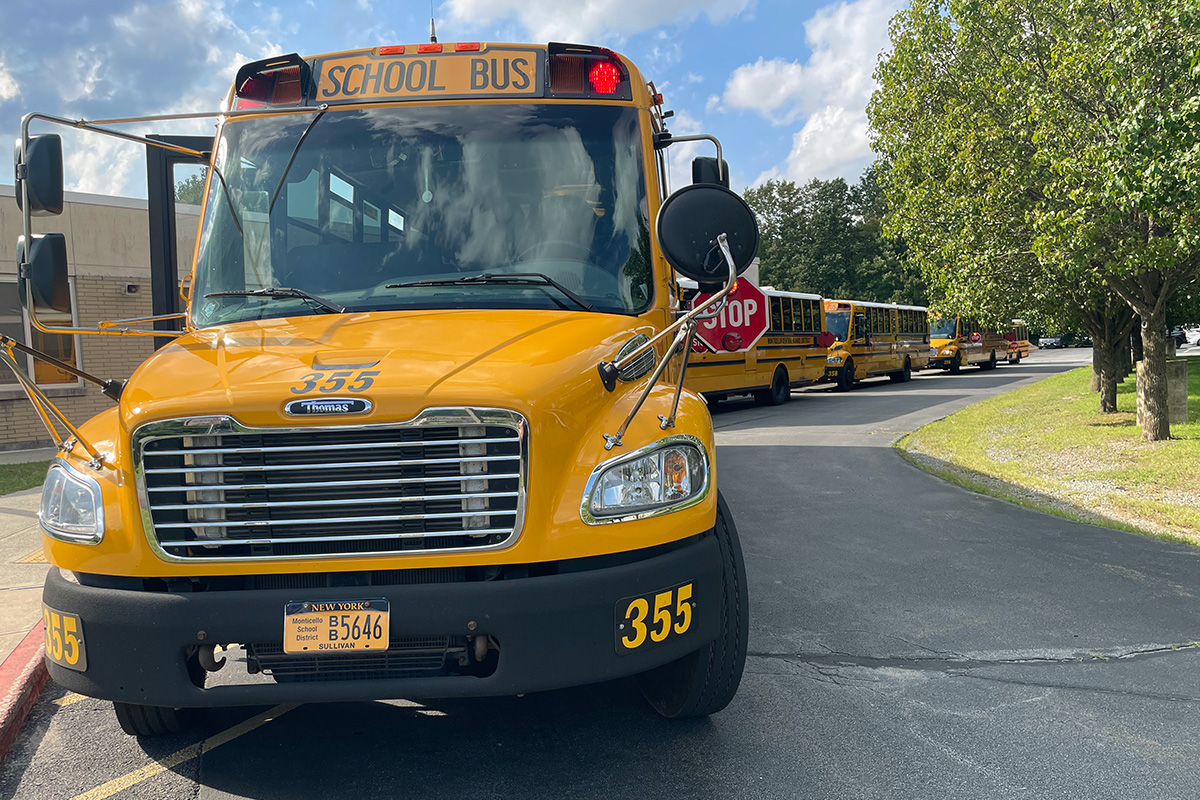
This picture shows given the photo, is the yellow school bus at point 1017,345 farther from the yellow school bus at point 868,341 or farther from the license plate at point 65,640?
the license plate at point 65,640

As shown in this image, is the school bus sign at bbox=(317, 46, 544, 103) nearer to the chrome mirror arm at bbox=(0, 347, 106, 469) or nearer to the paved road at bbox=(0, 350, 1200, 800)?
the chrome mirror arm at bbox=(0, 347, 106, 469)

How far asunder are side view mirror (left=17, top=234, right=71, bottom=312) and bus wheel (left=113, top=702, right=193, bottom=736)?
1696 mm

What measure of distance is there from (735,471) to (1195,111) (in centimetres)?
591

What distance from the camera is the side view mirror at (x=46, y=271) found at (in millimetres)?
4059

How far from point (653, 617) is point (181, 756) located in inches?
79.3

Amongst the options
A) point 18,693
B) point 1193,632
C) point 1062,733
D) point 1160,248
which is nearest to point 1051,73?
point 1160,248

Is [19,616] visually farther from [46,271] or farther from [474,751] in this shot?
[474,751]

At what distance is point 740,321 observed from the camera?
15.1 meters

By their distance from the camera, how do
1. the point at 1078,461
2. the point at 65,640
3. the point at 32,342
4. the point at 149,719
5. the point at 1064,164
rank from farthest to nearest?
the point at 32,342 → the point at 1078,461 → the point at 1064,164 → the point at 149,719 → the point at 65,640

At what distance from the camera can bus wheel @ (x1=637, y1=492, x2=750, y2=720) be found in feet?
11.9

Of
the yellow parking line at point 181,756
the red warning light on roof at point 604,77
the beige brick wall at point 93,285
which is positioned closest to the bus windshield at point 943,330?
the beige brick wall at point 93,285

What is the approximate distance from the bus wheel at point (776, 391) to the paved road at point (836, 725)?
1788 cm

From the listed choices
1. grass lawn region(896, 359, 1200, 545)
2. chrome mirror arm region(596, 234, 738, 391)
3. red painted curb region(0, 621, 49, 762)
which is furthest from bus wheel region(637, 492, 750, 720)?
grass lawn region(896, 359, 1200, 545)

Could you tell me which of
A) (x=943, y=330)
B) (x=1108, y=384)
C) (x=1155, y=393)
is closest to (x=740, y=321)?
(x=1155, y=393)
